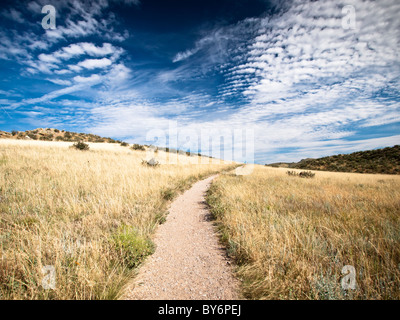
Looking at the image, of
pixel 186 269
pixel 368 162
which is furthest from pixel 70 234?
pixel 368 162

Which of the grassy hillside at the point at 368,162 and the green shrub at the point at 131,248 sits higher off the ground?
the grassy hillside at the point at 368,162

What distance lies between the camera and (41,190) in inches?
263

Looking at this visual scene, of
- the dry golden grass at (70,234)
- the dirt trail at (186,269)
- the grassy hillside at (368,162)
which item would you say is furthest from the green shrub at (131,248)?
the grassy hillside at (368,162)

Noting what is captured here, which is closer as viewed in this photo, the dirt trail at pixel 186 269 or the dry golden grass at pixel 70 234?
the dry golden grass at pixel 70 234

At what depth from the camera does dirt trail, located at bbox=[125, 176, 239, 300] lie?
2783 mm

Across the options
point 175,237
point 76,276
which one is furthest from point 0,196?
Answer: point 175,237

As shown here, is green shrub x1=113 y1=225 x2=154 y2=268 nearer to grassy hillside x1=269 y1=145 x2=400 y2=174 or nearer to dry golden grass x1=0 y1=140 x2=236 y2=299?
dry golden grass x1=0 y1=140 x2=236 y2=299

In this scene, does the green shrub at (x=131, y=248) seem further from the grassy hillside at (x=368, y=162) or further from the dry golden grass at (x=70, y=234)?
the grassy hillside at (x=368, y=162)

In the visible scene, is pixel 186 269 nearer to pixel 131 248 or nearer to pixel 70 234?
pixel 131 248

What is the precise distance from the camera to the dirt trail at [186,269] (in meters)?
2.78

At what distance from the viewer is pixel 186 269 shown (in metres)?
3.41

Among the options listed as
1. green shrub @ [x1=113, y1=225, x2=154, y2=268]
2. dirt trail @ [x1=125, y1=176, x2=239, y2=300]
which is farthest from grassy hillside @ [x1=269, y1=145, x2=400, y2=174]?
green shrub @ [x1=113, y1=225, x2=154, y2=268]
